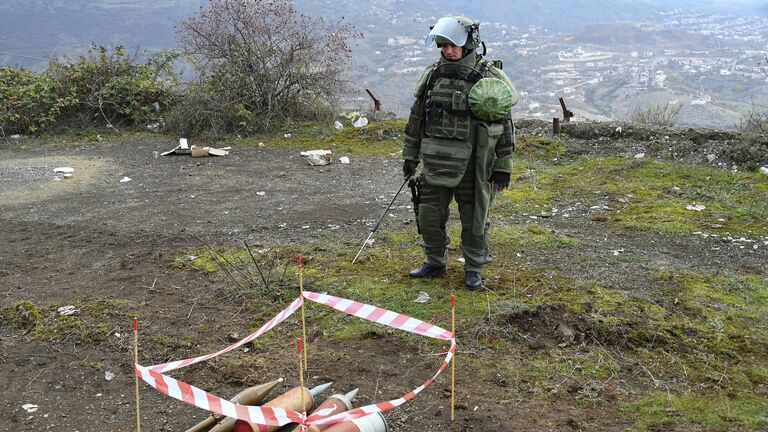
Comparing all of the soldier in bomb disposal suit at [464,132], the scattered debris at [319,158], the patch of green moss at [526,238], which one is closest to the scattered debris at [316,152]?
the scattered debris at [319,158]

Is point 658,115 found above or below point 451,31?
below

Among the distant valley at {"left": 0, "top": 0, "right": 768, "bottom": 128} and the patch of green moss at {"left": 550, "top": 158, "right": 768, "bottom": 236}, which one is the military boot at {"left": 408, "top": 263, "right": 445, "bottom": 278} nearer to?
the patch of green moss at {"left": 550, "top": 158, "right": 768, "bottom": 236}

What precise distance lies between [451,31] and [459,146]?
800 mm

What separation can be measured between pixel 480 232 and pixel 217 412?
2.60 m

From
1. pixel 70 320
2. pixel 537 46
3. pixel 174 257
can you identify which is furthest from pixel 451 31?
pixel 537 46

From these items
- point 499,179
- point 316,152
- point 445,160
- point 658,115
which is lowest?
point 316,152

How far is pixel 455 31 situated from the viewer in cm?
462

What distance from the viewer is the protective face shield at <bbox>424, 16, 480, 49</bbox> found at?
461cm

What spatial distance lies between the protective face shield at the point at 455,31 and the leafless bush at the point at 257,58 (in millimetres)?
7122

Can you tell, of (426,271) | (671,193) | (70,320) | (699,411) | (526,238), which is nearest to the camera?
(699,411)

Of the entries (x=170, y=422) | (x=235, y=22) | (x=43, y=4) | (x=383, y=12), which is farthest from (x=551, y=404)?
(x=43, y=4)

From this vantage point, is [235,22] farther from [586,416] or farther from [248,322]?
[586,416]

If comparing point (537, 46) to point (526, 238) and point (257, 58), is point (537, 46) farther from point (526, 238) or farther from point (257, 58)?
point (526, 238)

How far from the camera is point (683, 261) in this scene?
5.69 m
